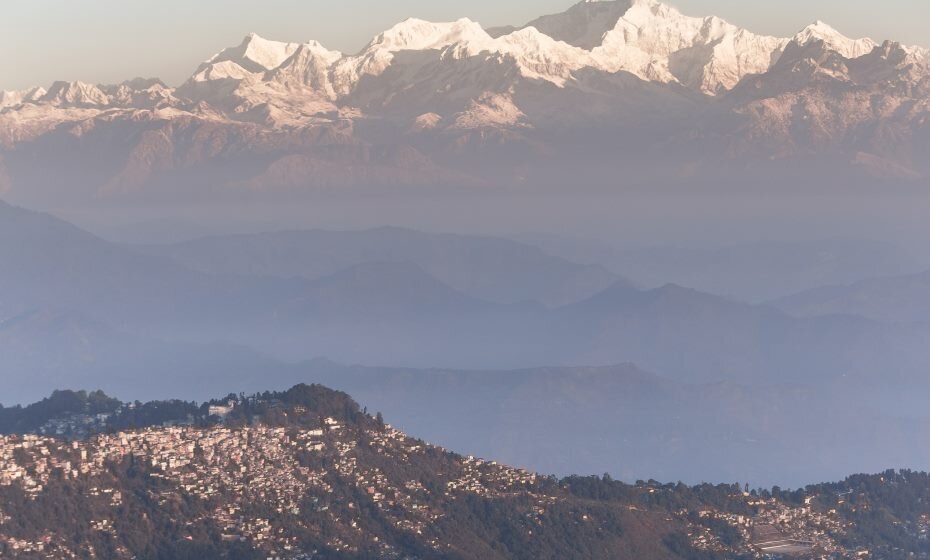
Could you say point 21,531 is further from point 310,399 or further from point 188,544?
point 310,399

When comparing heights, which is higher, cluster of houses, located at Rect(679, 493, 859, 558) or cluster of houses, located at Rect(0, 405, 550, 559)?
cluster of houses, located at Rect(679, 493, 859, 558)

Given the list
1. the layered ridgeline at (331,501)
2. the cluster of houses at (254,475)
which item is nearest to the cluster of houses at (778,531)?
the layered ridgeline at (331,501)

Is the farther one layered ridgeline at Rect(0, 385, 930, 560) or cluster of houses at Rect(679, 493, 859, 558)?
cluster of houses at Rect(679, 493, 859, 558)

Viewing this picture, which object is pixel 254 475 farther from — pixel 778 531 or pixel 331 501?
pixel 778 531

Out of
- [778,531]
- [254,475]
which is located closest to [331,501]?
[254,475]

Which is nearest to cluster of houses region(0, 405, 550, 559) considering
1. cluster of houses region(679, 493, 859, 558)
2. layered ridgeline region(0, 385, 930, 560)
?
layered ridgeline region(0, 385, 930, 560)

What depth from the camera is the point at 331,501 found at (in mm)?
149375

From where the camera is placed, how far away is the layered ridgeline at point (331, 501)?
14138 cm

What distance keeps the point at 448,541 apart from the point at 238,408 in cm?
2247

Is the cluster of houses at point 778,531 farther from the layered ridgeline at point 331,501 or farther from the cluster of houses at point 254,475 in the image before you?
the cluster of houses at point 254,475

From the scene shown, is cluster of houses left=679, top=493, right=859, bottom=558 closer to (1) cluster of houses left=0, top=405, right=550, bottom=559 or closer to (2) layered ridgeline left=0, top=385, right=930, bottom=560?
(2) layered ridgeline left=0, top=385, right=930, bottom=560

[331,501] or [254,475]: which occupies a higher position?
[254,475]

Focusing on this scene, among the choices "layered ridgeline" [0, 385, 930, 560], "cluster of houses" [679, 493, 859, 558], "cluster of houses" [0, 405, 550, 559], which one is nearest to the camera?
"layered ridgeline" [0, 385, 930, 560]

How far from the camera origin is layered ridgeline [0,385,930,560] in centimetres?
14138
